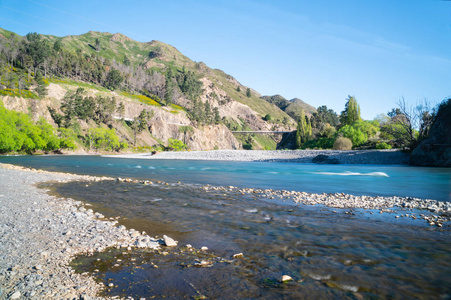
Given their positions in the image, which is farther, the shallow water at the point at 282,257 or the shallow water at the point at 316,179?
the shallow water at the point at 316,179

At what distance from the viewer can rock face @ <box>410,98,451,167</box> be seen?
142 feet

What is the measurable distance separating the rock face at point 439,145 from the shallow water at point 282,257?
1688 inches

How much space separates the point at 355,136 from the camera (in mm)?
79438

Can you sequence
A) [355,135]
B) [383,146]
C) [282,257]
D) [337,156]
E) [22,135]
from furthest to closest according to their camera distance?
[355,135] < [383,146] < [22,135] < [337,156] < [282,257]

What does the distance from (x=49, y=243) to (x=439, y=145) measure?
5420 cm

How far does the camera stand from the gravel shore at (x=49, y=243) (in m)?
4.70

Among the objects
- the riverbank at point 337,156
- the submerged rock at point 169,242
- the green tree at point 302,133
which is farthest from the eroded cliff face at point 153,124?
the submerged rock at point 169,242

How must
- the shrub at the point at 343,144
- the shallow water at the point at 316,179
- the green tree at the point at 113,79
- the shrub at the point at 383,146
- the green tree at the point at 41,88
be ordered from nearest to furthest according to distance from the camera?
the shallow water at the point at 316,179 → the shrub at the point at 383,146 → the shrub at the point at 343,144 → the green tree at the point at 41,88 → the green tree at the point at 113,79

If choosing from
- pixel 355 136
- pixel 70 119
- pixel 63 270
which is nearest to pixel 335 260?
pixel 63 270

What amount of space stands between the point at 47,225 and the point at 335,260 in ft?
27.4

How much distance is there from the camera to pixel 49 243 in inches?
269

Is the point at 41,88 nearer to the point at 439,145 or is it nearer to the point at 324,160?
the point at 324,160

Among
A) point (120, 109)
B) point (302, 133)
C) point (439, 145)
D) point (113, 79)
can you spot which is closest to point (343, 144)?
point (439, 145)

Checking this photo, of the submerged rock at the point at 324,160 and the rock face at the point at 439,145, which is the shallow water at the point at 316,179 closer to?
the rock face at the point at 439,145
